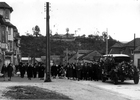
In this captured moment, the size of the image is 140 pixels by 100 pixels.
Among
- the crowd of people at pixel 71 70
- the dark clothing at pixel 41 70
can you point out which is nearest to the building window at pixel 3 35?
the crowd of people at pixel 71 70

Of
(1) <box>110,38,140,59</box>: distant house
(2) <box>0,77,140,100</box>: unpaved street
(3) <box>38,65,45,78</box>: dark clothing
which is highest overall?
(1) <box>110,38,140,59</box>: distant house

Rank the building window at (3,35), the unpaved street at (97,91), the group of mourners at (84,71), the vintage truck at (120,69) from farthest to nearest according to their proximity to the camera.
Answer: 1. the building window at (3,35)
2. the group of mourners at (84,71)
3. the vintage truck at (120,69)
4. the unpaved street at (97,91)

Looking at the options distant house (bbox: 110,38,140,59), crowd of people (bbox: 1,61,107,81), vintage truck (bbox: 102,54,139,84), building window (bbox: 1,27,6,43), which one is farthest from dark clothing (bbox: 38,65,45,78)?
distant house (bbox: 110,38,140,59)

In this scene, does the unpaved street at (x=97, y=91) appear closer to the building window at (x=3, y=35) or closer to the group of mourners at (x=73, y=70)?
the group of mourners at (x=73, y=70)

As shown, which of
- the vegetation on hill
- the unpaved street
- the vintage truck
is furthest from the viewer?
Answer: the vegetation on hill

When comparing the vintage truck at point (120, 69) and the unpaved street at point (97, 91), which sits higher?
the vintage truck at point (120, 69)

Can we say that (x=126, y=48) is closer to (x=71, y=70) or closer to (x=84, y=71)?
(x=71, y=70)

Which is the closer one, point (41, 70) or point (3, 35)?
point (41, 70)

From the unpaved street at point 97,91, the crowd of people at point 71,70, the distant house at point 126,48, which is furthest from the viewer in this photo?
the distant house at point 126,48

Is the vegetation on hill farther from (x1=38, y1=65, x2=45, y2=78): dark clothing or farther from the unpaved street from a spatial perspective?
the unpaved street

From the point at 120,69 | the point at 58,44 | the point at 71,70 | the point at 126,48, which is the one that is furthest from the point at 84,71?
the point at 58,44

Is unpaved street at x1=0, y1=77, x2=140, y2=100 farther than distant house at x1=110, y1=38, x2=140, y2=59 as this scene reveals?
No

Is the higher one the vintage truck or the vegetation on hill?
the vegetation on hill

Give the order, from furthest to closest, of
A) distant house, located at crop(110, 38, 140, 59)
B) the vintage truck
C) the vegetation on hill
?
the vegetation on hill
distant house, located at crop(110, 38, 140, 59)
the vintage truck
